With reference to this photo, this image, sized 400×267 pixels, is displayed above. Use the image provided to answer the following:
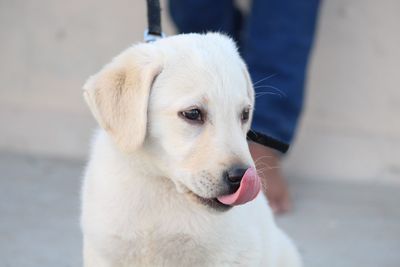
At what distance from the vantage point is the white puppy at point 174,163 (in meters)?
2.59

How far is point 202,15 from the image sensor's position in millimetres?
4730

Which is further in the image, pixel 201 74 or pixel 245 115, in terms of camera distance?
pixel 245 115

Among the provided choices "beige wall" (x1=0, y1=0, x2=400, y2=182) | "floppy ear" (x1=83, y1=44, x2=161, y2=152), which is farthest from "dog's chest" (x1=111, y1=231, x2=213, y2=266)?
"beige wall" (x1=0, y1=0, x2=400, y2=182)

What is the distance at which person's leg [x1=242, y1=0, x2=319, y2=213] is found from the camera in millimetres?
4344

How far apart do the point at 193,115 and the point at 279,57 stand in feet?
Result: 6.12

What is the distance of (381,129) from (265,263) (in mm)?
2443

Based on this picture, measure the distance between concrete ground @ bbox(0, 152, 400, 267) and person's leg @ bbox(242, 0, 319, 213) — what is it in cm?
46

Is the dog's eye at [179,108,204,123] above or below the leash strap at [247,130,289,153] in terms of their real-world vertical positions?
above

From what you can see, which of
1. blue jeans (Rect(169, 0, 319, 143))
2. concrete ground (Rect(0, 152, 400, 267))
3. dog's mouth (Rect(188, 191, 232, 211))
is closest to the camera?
dog's mouth (Rect(188, 191, 232, 211))

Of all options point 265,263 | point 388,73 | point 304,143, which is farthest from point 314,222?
point 265,263

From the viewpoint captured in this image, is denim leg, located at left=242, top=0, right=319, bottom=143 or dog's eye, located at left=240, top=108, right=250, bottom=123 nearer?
dog's eye, located at left=240, top=108, right=250, bottom=123

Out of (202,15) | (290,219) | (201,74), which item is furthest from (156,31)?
(290,219)

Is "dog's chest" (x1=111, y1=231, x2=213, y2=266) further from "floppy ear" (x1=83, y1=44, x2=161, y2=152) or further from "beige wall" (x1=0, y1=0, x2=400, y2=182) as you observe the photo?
"beige wall" (x1=0, y1=0, x2=400, y2=182)

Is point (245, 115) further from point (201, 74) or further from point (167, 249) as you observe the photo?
point (167, 249)
